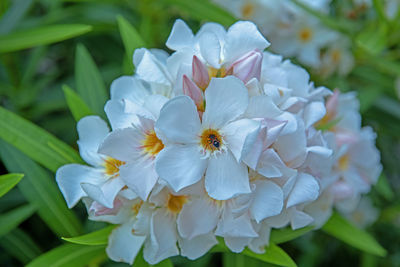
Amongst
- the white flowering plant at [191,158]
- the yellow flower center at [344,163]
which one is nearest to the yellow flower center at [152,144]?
the white flowering plant at [191,158]

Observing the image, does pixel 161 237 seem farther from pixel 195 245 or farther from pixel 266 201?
pixel 266 201

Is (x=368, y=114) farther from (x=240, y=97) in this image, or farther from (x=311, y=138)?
(x=240, y=97)

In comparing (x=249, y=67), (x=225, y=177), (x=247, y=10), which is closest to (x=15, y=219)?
(x=225, y=177)

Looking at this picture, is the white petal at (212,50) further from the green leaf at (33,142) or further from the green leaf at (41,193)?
the green leaf at (41,193)

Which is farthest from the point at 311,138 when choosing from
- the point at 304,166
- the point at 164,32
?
the point at 164,32

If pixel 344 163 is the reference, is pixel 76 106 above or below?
above

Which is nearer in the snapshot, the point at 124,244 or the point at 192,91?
the point at 192,91

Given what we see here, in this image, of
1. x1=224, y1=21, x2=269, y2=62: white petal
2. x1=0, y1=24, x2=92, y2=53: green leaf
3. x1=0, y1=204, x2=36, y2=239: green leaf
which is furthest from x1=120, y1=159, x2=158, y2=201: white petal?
x1=0, y1=24, x2=92, y2=53: green leaf

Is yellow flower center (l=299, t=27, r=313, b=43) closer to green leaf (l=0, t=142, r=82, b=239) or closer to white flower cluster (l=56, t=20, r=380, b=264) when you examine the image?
white flower cluster (l=56, t=20, r=380, b=264)
